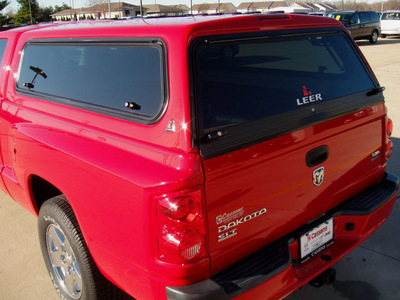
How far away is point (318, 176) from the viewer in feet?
7.69

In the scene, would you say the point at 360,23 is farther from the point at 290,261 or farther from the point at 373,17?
the point at 290,261

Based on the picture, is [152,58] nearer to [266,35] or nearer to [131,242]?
[266,35]

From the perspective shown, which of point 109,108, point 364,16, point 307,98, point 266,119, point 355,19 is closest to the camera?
point 266,119

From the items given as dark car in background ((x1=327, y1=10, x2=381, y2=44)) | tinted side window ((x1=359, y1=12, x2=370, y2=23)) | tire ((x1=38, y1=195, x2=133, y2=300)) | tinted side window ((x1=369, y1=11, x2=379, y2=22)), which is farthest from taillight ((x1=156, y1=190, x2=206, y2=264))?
tinted side window ((x1=369, y1=11, x2=379, y2=22))

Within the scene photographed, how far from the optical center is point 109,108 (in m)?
2.25

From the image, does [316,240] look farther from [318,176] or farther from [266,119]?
[266,119]

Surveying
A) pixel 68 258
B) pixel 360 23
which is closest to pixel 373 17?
pixel 360 23

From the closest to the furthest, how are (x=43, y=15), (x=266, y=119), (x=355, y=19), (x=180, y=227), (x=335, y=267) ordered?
1. (x=180, y=227)
2. (x=266, y=119)
3. (x=335, y=267)
4. (x=355, y=19)
5. (x=43, y=15)

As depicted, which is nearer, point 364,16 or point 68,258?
point 68,258

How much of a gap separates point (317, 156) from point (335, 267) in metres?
1.26

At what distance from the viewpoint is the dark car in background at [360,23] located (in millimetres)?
21266

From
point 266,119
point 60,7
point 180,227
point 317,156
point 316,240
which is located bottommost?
point 316,240

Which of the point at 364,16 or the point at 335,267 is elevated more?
the point at 364,16

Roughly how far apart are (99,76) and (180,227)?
1.10 metres
